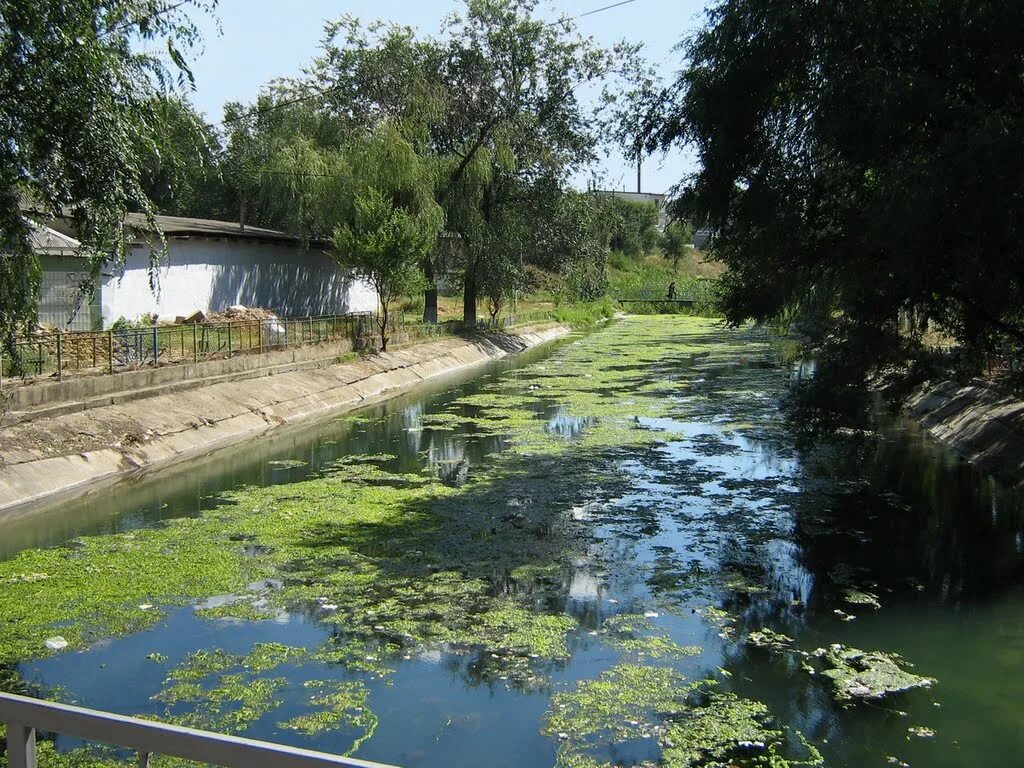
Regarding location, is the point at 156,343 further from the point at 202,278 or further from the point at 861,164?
the point at 861,164

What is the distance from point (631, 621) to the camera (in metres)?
10.8

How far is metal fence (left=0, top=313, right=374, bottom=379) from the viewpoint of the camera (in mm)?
19672

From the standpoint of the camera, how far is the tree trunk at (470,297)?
4409cm

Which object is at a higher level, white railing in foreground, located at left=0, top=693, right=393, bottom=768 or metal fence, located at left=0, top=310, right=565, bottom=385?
metal fence, located at left=0, top=310, right=565, bottom=385

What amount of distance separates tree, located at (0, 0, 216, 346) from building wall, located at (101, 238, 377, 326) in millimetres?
14668

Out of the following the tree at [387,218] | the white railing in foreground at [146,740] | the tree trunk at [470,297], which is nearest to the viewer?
the white railing in foreground at [146,740]

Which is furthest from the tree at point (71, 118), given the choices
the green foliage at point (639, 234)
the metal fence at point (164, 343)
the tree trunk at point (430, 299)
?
the green foliage at point (639, 234)

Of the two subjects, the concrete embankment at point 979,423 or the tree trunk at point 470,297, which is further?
the tree trunk at point 470,297

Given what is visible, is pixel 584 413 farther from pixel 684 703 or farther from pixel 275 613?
pixel 684 703

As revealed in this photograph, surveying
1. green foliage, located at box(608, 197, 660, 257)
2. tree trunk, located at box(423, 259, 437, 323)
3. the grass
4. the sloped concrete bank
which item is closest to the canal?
the sloped concrete bank

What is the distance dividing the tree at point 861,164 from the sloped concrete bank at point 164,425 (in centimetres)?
1152

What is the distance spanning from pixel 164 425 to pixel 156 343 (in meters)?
2.71

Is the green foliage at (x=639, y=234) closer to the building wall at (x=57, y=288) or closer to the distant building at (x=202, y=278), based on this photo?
the distant building at (x=202, y=278)

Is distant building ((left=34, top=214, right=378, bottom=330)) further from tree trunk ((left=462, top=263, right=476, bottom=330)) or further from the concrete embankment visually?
the concrete embankment
